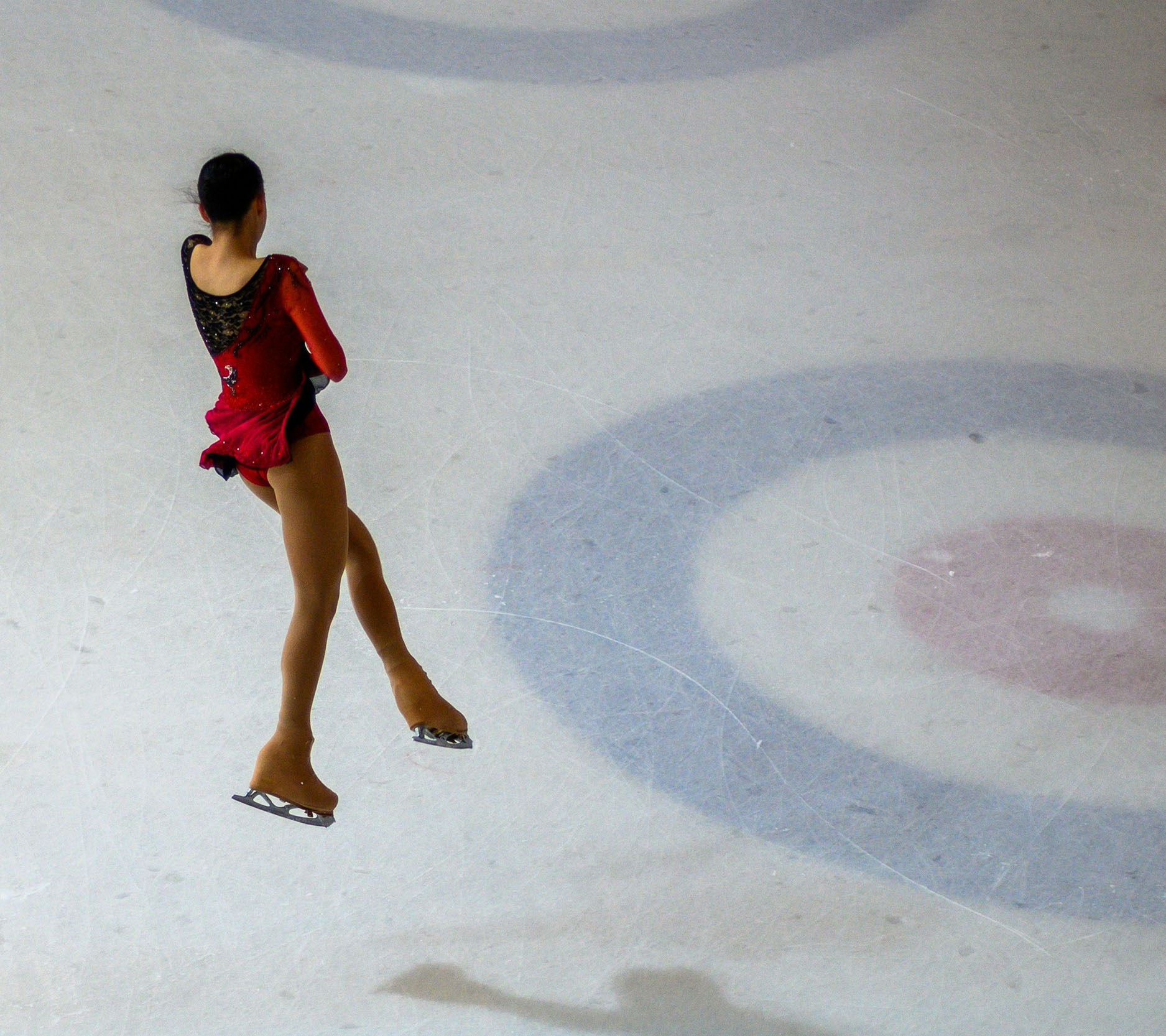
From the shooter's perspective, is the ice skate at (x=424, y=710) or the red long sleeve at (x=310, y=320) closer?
the red long sleeve at (x=310, y=320)

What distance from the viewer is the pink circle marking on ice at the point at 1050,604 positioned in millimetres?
4008

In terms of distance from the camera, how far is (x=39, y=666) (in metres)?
3.91

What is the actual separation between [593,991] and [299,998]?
683 millimetres

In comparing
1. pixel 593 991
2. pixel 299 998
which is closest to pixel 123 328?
pixel 299 998

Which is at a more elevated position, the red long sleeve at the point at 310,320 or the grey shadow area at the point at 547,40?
the grey shadow area at the point at 547,40

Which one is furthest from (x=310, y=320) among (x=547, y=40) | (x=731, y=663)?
(x=547, y=40)

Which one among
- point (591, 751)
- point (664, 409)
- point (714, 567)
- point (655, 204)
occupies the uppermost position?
point (655, 204)

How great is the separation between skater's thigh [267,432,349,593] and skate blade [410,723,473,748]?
0.39 meters

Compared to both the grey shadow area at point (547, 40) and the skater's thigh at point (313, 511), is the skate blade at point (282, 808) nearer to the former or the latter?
the skater's thigh at point (313, 511)

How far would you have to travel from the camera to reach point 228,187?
2414 millimetres

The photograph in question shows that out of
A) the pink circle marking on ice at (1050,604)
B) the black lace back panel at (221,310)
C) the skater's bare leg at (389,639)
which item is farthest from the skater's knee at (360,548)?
the pink circle marking on ice at (1050,604)

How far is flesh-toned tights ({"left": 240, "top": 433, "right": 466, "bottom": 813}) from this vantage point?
8.46 feet

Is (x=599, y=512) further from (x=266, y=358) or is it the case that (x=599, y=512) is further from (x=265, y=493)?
(x=266, y=358)

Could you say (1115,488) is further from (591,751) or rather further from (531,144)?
(531,144)
